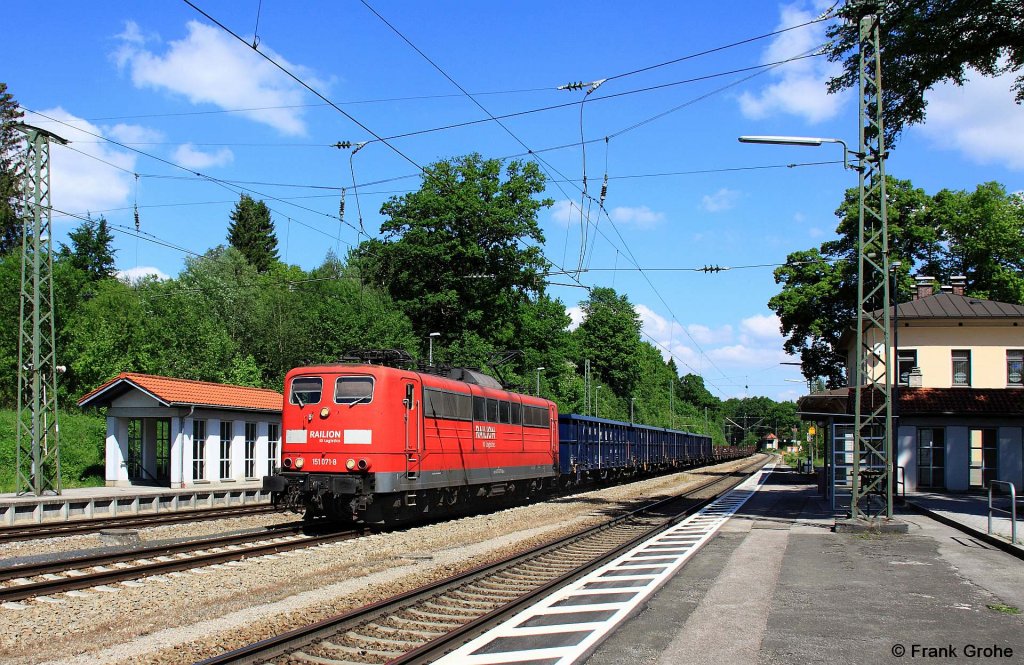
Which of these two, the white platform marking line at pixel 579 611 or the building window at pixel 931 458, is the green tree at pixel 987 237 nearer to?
the building window at pixel 931 458

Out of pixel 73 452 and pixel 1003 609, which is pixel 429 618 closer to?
pixel 1003 609

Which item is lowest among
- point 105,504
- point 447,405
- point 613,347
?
point 105,504

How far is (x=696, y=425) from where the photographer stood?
363ft

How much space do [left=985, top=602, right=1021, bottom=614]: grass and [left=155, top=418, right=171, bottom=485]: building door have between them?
26.3 m

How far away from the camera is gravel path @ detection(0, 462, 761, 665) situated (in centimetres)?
771

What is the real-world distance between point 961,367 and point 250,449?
27388 millimetres

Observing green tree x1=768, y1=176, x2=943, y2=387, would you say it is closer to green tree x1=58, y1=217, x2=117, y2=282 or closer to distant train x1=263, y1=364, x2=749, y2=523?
distant train x1=263, y1=364, x2=749, y2=523

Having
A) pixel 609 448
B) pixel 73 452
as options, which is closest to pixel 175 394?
pixel 73 452

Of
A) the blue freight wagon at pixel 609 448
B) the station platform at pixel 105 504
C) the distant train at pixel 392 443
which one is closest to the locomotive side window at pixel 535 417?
the distant train at pixel 392 443

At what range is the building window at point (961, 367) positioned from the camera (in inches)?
1346

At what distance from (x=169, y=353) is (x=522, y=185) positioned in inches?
872

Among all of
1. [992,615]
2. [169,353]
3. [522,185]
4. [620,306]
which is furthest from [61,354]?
[620,306]

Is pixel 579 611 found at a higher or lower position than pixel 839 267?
lower

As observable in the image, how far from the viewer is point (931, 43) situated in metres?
18.8
